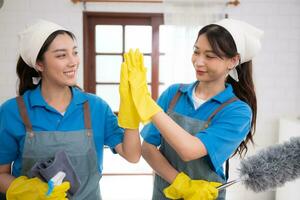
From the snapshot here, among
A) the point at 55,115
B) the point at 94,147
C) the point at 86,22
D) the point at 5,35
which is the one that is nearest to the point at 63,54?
the point at 55,115

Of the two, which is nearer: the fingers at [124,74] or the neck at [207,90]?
the fingers at [124,74]

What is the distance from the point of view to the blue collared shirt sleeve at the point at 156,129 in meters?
1.18

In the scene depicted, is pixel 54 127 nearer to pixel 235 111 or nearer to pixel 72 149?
pixel 72 149

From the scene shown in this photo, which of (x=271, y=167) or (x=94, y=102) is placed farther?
(x=94, y=102)

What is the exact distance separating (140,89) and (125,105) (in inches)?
Result: 3.0

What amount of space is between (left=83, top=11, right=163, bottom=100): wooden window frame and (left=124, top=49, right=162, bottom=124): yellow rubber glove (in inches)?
70.0

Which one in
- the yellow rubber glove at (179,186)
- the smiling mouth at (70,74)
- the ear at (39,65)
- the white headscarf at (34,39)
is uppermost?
the white headscarf at (34,39)

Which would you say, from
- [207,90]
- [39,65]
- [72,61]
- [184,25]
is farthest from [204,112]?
[184,25]

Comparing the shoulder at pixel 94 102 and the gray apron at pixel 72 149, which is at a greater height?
the shoulder at pixel 94 102

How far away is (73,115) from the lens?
3.76ft

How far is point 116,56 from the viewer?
2.85 meters

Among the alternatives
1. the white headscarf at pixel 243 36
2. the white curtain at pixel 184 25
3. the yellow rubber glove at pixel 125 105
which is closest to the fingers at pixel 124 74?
the yellow rubber glove at pixel 125 105

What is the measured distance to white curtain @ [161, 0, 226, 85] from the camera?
2557 millimetres

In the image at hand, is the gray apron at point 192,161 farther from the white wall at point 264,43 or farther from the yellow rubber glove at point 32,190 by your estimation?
the white wall at point 264,43
